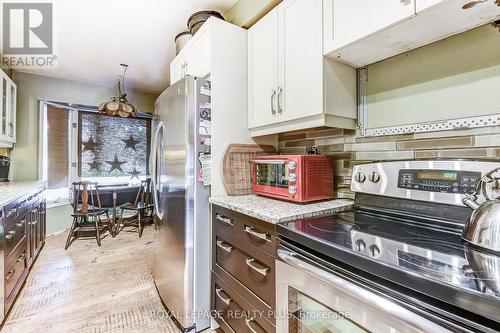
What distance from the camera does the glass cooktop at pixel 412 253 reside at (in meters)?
0.55

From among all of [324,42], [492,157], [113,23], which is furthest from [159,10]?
[492,157]

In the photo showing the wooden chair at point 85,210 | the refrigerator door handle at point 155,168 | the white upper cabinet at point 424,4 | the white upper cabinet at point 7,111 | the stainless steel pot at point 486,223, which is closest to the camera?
the stainless steel pot at point 486,223

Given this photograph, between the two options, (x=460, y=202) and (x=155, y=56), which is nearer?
(x=460, y=202)

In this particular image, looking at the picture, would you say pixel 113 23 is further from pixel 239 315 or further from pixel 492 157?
pixel 492 157

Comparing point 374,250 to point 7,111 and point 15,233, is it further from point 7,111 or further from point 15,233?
point 7,111

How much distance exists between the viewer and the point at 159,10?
2.15 meters

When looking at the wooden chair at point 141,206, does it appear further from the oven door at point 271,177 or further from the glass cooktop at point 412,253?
the glass cooktop at point 412,253

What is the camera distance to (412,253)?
0.76 meters

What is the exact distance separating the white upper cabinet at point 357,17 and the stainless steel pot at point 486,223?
2.32ft

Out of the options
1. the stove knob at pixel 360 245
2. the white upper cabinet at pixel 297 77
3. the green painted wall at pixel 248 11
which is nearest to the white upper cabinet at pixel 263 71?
the white upper cabinet at pixel 297 77

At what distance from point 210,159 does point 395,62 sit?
1236 mm

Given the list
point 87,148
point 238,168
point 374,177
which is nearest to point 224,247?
point 238,168

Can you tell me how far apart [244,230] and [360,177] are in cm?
71

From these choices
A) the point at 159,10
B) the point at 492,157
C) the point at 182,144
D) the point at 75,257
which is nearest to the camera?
the point at 492,157
